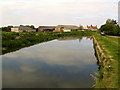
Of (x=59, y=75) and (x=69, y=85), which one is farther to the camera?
(x=59, y=75)

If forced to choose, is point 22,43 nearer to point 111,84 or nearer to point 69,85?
point 69,85

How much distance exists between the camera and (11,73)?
1477 centimetres

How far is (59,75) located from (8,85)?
423 cm

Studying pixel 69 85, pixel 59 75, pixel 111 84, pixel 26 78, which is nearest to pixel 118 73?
pixel 111 84

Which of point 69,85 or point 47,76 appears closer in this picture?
point 69,85

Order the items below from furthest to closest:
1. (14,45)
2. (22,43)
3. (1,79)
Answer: (22,43), (14,45), (1,79)

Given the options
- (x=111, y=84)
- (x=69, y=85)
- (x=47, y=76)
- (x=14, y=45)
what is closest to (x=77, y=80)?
(x=69, y=85)

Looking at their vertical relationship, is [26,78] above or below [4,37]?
below

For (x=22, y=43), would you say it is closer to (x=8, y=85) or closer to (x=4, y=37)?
(x=4, y=37)

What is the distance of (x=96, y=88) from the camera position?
999cm

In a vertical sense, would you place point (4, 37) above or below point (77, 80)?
above

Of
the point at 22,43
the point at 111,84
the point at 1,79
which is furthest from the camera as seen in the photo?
the point at 22,43

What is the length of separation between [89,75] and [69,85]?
3.23m

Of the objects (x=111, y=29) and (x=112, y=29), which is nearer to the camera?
(x=112, y=29)
